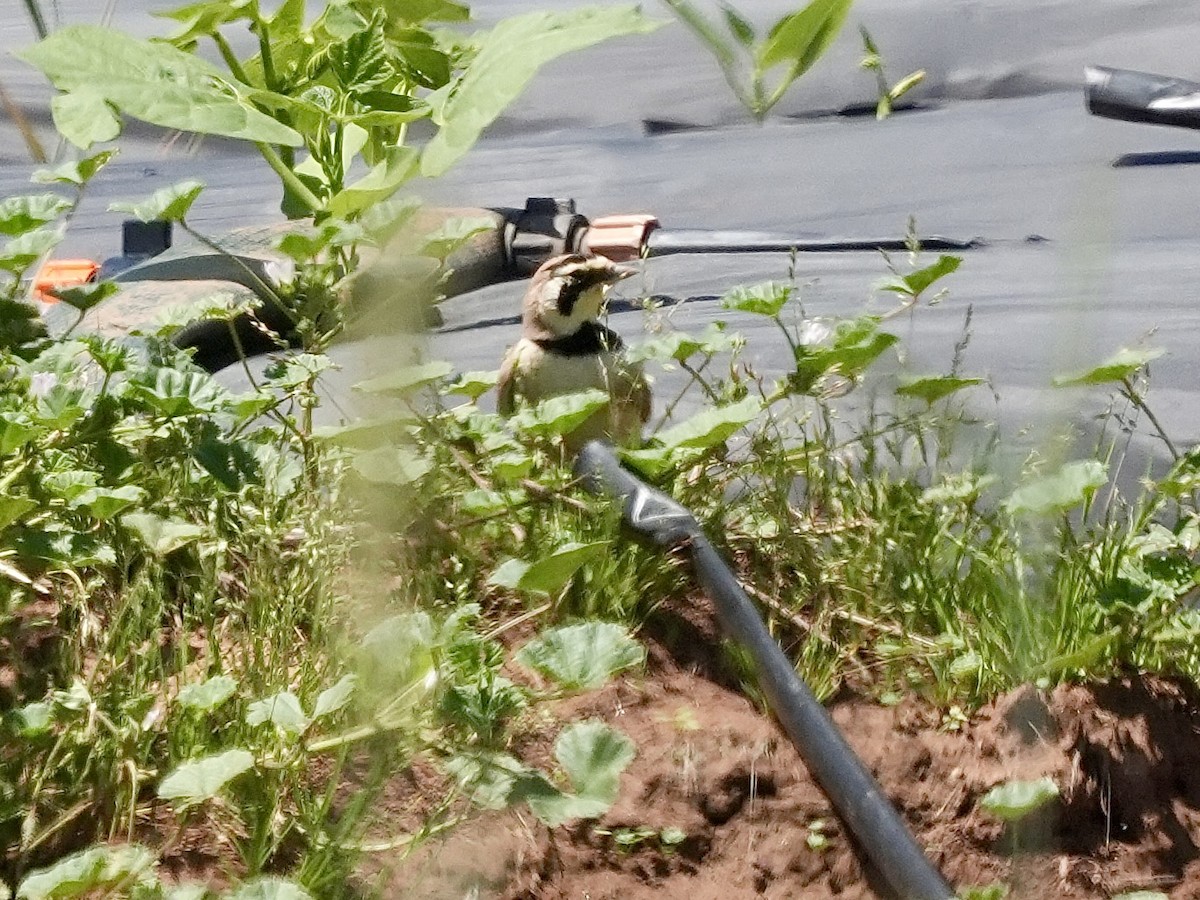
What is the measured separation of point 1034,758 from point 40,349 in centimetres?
106

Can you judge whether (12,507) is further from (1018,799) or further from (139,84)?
(1018,799)

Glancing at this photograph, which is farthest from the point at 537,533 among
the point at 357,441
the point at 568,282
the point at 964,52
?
the point at 964,52

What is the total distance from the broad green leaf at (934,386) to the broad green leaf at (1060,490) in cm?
18

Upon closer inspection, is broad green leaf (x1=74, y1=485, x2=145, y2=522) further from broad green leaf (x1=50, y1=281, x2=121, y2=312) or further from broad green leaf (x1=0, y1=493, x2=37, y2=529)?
broad green leaf (x1=50, y1=281, x2=121, y2=312)

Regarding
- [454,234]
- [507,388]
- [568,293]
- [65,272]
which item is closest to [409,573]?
[454,234]

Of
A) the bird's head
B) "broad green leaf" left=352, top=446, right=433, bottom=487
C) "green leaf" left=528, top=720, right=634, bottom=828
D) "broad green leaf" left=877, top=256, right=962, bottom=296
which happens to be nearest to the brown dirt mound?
"green leaf" left=528, top=720, right=634, bottom=828

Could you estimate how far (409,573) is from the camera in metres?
1.35

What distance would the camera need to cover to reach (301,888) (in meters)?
0.98

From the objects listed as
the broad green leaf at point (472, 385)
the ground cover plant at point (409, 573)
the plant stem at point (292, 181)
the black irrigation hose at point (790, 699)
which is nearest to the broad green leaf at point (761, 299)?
the ground cover plant at point (409, 573)

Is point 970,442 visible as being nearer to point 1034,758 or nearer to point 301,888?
point 1034,758

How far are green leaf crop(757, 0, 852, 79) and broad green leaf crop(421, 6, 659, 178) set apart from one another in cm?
34

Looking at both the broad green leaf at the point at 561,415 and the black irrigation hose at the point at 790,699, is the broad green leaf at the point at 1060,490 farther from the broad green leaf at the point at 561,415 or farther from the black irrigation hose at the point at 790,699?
the broad green leaf at the point at 561,415

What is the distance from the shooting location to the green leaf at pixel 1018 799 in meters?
1.06

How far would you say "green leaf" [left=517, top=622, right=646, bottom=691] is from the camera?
1.04 meters
